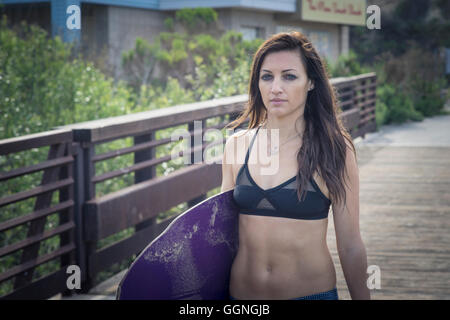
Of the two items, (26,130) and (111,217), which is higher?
(26,130)

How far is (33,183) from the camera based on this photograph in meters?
7.16

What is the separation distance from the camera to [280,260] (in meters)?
2.63

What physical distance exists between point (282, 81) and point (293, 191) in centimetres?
42

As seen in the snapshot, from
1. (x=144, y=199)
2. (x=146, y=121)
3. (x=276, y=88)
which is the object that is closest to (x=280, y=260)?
(x=276, y=88)

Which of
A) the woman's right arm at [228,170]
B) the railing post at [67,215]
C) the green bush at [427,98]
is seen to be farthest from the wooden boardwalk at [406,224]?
the green bush at [427,98]

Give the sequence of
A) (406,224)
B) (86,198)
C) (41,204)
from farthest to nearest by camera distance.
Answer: (406,224)
(86,198)
(41,204)

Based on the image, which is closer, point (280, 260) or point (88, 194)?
point (280, 260)

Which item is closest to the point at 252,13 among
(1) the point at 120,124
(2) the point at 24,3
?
(2) the point at 24,3

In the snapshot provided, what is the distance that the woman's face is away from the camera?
2652mm

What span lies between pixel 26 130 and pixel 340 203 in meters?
5.38

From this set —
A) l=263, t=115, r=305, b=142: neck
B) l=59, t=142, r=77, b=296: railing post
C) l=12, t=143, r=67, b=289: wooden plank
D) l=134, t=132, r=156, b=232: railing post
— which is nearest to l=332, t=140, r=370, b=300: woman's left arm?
l=263, t=115, r=305, b=142: neck

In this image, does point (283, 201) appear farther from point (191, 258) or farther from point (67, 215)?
point (67, 215)

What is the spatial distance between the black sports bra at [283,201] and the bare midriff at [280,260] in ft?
0.08

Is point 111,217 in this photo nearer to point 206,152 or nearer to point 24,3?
point 206,152
